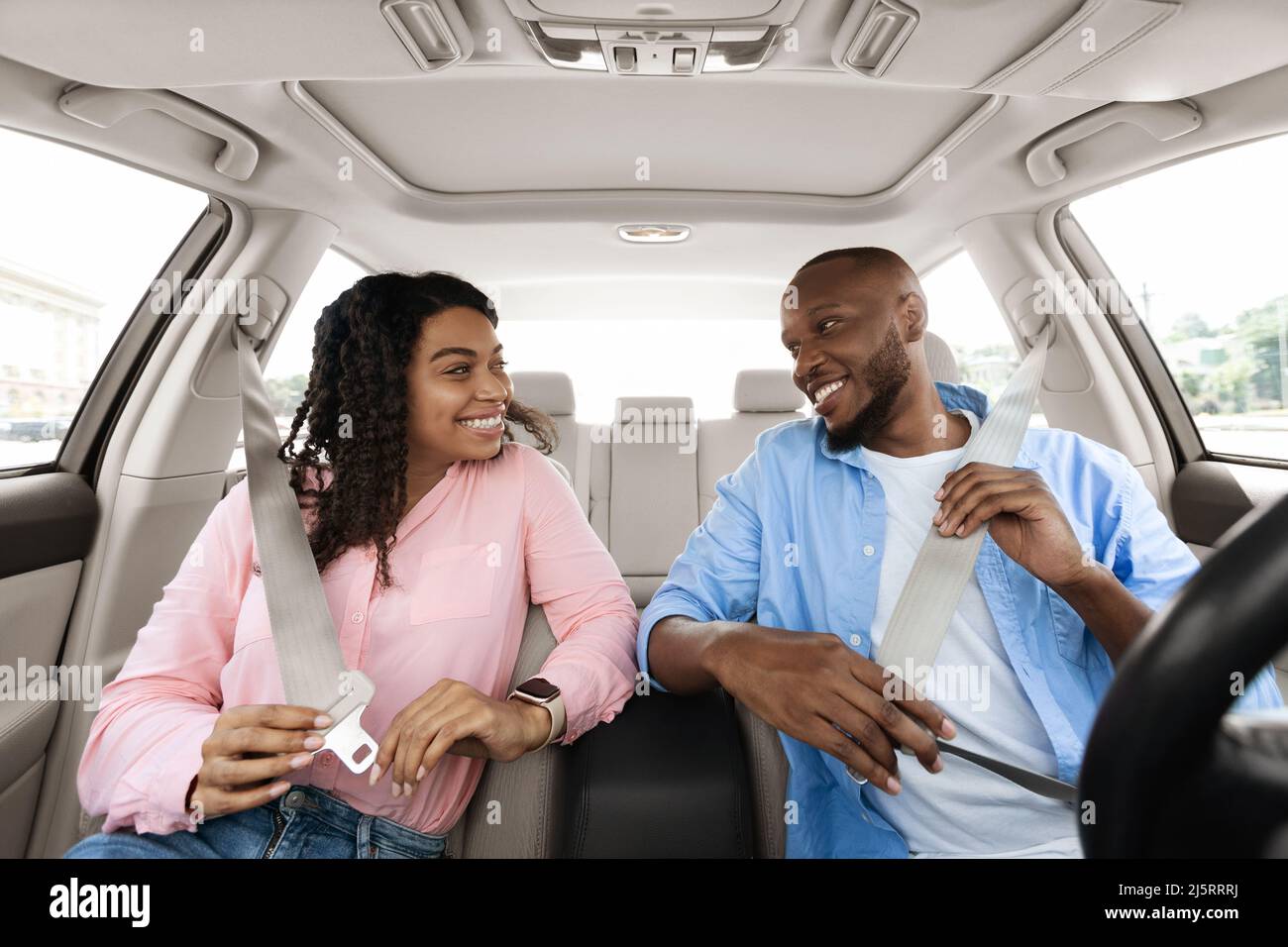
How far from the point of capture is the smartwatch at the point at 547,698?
1.05 m

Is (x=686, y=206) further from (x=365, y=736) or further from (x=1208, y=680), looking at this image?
(x=1208, y=680)

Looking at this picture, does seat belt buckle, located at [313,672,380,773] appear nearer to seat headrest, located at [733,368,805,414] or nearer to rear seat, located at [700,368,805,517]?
rear seat, located at [700,368,805,517]

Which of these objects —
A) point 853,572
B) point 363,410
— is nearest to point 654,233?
point 363,410

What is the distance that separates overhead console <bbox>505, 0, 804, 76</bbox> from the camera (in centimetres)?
118

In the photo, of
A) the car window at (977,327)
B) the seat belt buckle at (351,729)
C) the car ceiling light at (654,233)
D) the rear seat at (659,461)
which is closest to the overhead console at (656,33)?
the car ceiling light at (654,233)

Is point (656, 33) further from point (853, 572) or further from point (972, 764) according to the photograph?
point (972, 764)

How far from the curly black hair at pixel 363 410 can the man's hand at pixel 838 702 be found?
67 centimetres

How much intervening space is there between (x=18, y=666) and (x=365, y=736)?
137 cm

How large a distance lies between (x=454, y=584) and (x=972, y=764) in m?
0.90

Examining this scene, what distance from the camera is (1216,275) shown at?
182 centimetres

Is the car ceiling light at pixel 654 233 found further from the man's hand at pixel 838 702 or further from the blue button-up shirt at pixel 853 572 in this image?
the man's hand at pixel 838 702

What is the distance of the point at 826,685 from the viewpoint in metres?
0.89

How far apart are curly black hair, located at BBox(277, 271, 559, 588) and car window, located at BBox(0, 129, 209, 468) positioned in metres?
0.78
